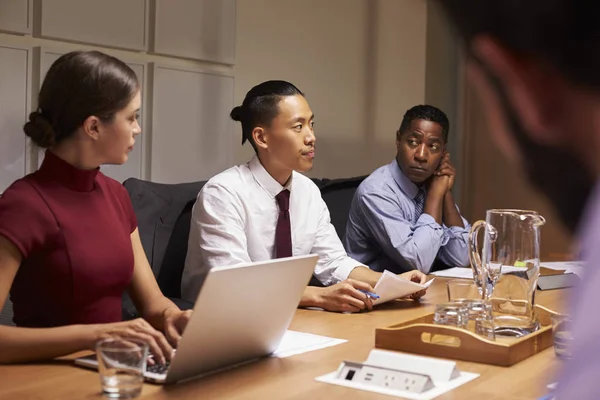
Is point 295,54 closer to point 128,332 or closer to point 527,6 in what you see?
point 128,332

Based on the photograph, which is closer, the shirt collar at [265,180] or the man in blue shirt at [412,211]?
the shirt collar at [265,180]

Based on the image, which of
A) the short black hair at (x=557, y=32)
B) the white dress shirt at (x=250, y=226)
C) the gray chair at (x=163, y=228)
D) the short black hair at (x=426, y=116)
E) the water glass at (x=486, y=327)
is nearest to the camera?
the short black hair at (x=557, y=32)

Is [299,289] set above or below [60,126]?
below

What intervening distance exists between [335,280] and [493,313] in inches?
35.4

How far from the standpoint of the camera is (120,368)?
1380 millimetres

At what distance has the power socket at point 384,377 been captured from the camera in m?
1.45

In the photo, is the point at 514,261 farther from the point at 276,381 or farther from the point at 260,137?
the point at 260,137

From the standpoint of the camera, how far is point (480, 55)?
13.2 inches

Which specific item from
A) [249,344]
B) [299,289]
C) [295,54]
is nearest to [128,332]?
[249,344]

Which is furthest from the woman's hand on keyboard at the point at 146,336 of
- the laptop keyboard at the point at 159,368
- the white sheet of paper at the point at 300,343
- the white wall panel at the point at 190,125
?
the white wall panel at the point at 190,125

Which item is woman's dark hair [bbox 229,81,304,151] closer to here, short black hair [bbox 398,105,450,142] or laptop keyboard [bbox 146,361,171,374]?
short black hair [bbox 398,105,450,142]

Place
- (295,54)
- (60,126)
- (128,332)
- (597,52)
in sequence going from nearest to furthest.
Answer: (597,52)
(128,332)
(60,126)
(295,54)

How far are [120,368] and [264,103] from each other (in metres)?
1.61

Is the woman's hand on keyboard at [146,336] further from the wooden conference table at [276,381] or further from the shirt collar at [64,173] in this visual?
the shirt collar at [64,173]
